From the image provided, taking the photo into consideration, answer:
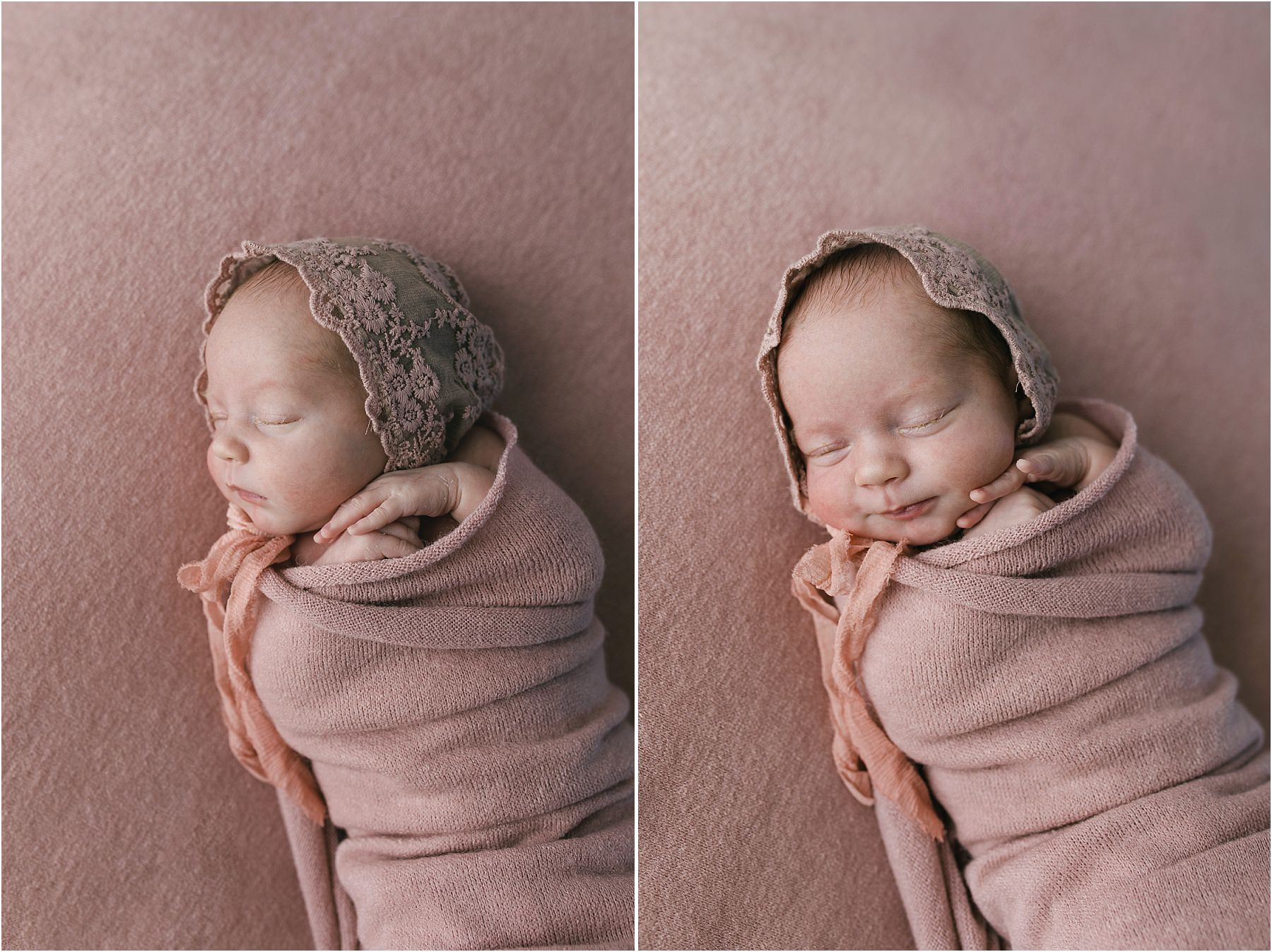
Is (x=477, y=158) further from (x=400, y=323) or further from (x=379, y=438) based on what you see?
(x=379, y=438)

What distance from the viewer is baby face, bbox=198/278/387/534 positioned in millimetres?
1234

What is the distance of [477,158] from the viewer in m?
1.52

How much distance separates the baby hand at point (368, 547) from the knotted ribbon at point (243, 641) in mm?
40

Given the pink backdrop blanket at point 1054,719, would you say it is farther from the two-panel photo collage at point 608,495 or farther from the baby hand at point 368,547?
the baby hand at point 368,547

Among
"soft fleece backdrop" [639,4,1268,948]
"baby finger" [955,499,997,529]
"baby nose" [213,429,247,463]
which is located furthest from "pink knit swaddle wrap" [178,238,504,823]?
"baby finger" [955,499,997,529]

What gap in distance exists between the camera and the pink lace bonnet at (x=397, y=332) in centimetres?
123

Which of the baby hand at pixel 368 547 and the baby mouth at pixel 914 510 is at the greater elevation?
the baby mouth at pixel 914 510

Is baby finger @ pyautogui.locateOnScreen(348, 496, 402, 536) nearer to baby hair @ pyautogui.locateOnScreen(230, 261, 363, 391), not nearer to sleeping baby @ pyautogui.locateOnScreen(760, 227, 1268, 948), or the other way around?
baby hair @ pyautogui.locateOnScreen(230, 261, 363, 391)

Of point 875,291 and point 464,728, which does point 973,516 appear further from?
point 464,728

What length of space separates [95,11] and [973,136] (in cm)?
146

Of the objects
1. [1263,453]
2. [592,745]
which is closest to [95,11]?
[592,745]

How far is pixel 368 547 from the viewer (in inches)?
50.4

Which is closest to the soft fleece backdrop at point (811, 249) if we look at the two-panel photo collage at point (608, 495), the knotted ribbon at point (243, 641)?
the two-panel photo collage at point (608, 495)

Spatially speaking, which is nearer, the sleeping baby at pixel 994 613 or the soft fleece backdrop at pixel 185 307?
the sleeping baby at pixel 994 613
